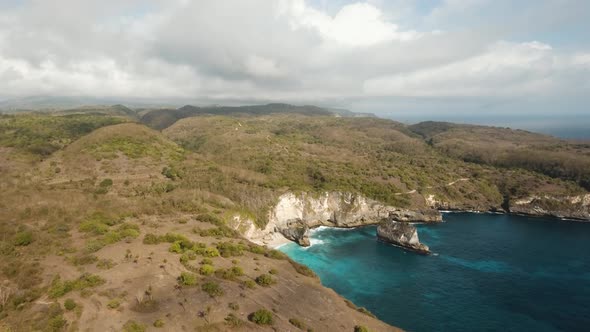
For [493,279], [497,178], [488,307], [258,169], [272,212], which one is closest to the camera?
[488,307]

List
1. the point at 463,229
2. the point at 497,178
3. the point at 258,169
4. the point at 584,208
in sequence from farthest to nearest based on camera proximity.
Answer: the point at 497,178, the point at 258,169, the point at 584,208, the point at 463,229

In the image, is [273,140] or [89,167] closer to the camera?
[89,167]

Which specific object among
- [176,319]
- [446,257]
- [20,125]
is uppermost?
[20,125]

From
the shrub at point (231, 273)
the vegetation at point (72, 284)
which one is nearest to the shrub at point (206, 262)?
the shrub at point (231, 273)

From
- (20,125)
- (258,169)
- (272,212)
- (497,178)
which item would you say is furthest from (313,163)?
(20,125)

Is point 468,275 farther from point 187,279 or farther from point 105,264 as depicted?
point 105,264

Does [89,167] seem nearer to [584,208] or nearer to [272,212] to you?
[272,212]

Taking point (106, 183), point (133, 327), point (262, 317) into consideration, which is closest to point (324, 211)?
point (106, 183)
